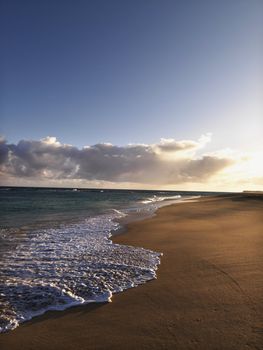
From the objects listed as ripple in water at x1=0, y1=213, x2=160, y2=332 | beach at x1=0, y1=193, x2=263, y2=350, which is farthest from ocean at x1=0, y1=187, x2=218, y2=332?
beach at x1=0, y1=193, x2=263, y2=350

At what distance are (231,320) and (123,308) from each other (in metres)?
2.08

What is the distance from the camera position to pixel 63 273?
26.1 ft

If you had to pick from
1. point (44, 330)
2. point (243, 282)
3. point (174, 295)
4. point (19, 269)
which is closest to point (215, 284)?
point (243, 282)

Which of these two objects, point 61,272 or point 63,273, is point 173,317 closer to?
point 63,273

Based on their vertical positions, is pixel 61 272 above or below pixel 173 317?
below

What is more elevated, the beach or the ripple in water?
the beach

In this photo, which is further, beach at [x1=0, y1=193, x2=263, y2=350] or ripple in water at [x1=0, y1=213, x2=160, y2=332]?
ripple in water at [x1=0, y1=213, x2=160, y2=332]

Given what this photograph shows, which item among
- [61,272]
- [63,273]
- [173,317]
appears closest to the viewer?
[173,317]

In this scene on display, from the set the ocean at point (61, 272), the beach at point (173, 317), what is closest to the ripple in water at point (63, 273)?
the ocean at point (61, 272)

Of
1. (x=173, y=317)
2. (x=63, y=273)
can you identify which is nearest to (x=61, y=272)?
(x=63, y=273)

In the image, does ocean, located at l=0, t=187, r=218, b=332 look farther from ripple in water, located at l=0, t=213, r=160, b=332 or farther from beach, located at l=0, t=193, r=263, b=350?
beach, located at l=0, t=193, r=263, b=350

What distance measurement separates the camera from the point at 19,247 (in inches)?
450

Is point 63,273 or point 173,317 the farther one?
point 63,273

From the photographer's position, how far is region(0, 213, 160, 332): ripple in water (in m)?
5.87
